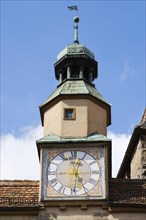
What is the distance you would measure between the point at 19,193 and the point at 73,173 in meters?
1.69

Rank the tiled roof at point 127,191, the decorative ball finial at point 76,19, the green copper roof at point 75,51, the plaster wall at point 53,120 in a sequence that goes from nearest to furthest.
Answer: the tiled roof at point 127,191
the plaster wall at point 53,120
the green copper roof at point 75,51
the decorative ball finial at point 76,19

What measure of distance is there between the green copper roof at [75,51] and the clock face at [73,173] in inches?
184

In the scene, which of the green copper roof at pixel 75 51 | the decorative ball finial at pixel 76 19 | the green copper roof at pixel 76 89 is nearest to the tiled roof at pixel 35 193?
the green copper roof at pixel 76 89

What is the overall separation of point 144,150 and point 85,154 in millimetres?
2900

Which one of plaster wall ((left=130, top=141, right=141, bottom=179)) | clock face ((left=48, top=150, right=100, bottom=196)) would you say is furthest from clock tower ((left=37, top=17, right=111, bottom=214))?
plaster wall ((left=130, top=141, right=141, bottom=179))

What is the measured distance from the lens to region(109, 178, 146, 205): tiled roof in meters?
19.5

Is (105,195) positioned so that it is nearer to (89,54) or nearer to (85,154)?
(85,154)

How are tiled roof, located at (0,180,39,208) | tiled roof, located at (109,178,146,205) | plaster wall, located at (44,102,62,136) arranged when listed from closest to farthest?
1. tiled roof, located at (109,178,146,205)
2. tiled roof, located at (0,180,39,208)
3. plaster wall, located at (44,102,62,136)

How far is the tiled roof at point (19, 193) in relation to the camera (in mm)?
19578

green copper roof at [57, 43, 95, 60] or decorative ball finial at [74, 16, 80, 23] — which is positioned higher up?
decorative ball finial at [74, 16, 80, 23]

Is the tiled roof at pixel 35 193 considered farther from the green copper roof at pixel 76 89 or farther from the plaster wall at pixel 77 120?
the green copper roof at pixel 76 89

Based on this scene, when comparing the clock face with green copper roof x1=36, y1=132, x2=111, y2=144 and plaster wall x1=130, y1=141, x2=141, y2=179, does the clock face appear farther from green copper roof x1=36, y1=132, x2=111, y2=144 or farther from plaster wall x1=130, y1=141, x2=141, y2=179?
plaster wall x1=130, y1=141, x2=141, y2=179

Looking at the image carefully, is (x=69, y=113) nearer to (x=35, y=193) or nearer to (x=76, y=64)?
(x=76, y=64)

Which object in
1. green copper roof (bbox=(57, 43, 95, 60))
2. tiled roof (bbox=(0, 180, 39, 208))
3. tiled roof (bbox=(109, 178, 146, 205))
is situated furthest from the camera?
green copper roof (bbox=(57, 43, 95, 60))
